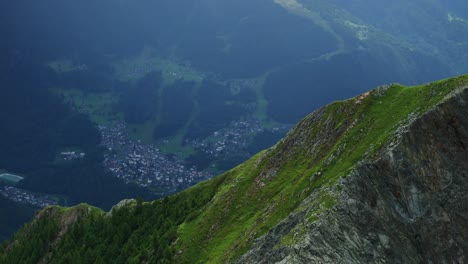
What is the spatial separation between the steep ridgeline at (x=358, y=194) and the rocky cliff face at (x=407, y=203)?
5.6 inches

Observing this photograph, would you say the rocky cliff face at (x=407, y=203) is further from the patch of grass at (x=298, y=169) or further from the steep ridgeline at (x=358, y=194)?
the patch of grass at (x=298, y=169)

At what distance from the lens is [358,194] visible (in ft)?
212

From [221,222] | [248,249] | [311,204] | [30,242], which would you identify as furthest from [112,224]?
[311,204]

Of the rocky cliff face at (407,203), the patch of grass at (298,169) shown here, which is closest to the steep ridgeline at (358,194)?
the rocky cliff face at (407,203)

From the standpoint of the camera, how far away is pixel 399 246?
207ft

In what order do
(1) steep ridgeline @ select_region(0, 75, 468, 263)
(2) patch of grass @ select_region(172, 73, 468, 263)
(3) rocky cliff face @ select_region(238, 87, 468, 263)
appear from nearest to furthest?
(3) rocky cliff face @ select_region(238, 87, 468, 263), (1) steep ridgeline @ select_region(0, 75, 468, 263), (2) patch of grass @ select_region(172, 73, 468, 263)

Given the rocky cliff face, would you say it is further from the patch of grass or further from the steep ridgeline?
the patch of grass

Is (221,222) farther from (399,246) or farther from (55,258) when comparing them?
(55,258)

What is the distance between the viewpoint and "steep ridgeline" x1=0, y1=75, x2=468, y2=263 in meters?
61.9

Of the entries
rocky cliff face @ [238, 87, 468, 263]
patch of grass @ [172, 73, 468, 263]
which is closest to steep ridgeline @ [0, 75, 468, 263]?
rocky cliff face @ [238, 87, 468, 263]

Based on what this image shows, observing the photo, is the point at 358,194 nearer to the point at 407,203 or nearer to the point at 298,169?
the point at 407,203

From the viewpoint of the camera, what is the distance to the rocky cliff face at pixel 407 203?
2426 inches

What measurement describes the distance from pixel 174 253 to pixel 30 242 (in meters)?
86.6

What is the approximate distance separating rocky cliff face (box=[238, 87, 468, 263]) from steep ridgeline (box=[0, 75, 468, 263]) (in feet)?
0.47
